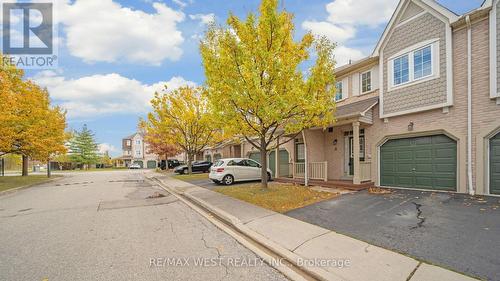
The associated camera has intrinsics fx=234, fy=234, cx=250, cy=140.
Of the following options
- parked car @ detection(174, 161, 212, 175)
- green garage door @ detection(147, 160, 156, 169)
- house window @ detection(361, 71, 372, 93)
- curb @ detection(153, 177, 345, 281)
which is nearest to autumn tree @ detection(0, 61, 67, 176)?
parked car @ detection(174, 161, 212, 175)

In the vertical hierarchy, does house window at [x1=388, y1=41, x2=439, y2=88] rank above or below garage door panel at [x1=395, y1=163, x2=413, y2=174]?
above

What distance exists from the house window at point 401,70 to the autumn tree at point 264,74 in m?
3.80

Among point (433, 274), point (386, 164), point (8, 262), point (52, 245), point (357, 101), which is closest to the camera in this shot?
point (433, 274)

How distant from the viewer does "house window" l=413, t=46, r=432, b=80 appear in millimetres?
9727

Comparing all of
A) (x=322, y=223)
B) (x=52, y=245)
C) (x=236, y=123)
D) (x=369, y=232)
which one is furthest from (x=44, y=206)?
(x=369, y=232)

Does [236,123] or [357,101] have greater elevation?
[357,101]

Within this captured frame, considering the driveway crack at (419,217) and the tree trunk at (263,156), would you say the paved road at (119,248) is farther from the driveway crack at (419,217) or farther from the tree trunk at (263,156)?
the driveway crack at (419,217)

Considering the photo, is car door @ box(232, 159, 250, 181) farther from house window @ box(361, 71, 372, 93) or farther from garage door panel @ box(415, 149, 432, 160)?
garage door panel @ box(415, 149, 432, 160)

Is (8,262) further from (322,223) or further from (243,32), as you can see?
(243,32)

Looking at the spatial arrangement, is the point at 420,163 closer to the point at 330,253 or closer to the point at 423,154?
the point at 423,154

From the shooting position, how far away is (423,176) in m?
9.75

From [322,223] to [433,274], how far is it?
2765 millimetres

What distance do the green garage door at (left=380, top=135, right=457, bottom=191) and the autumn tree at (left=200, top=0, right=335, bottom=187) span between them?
4.01 m

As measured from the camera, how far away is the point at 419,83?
9.90 m
